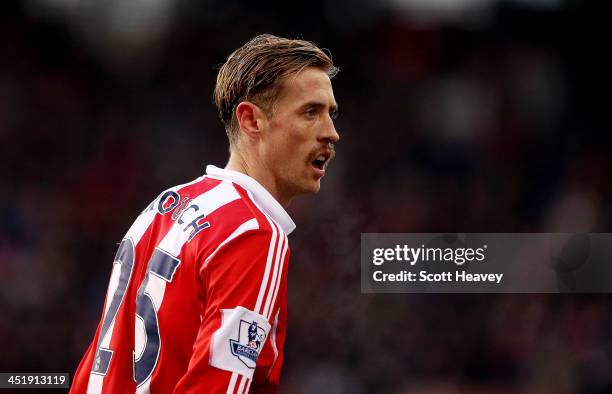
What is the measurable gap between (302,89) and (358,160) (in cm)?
322

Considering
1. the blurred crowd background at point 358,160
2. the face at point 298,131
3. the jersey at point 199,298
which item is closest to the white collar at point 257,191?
the jersey at point 199,298

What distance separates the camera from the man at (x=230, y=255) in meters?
1.44

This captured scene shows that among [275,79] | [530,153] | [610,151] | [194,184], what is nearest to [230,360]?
[194,184]

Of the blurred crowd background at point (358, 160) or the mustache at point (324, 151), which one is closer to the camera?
the mustache at point (324, 151)

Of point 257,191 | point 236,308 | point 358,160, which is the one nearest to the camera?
point 236,308

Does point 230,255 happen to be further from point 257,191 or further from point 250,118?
point 250,118

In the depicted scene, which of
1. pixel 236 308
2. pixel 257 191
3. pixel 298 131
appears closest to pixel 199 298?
pixel 236 308

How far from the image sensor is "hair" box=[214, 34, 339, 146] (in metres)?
1.80

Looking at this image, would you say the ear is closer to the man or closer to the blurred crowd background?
the man

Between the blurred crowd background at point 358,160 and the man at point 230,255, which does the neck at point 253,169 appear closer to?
the man at point 230,255

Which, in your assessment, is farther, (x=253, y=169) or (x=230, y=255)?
(x=253, y=169)

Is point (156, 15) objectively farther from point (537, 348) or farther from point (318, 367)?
point (537, 348)

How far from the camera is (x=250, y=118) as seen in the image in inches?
72.7

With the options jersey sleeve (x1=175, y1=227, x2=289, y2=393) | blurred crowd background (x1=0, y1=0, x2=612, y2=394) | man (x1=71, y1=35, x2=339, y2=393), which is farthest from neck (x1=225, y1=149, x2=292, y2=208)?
blurred crowd background (x1=0, y1=0, x2=612, y2=394)
